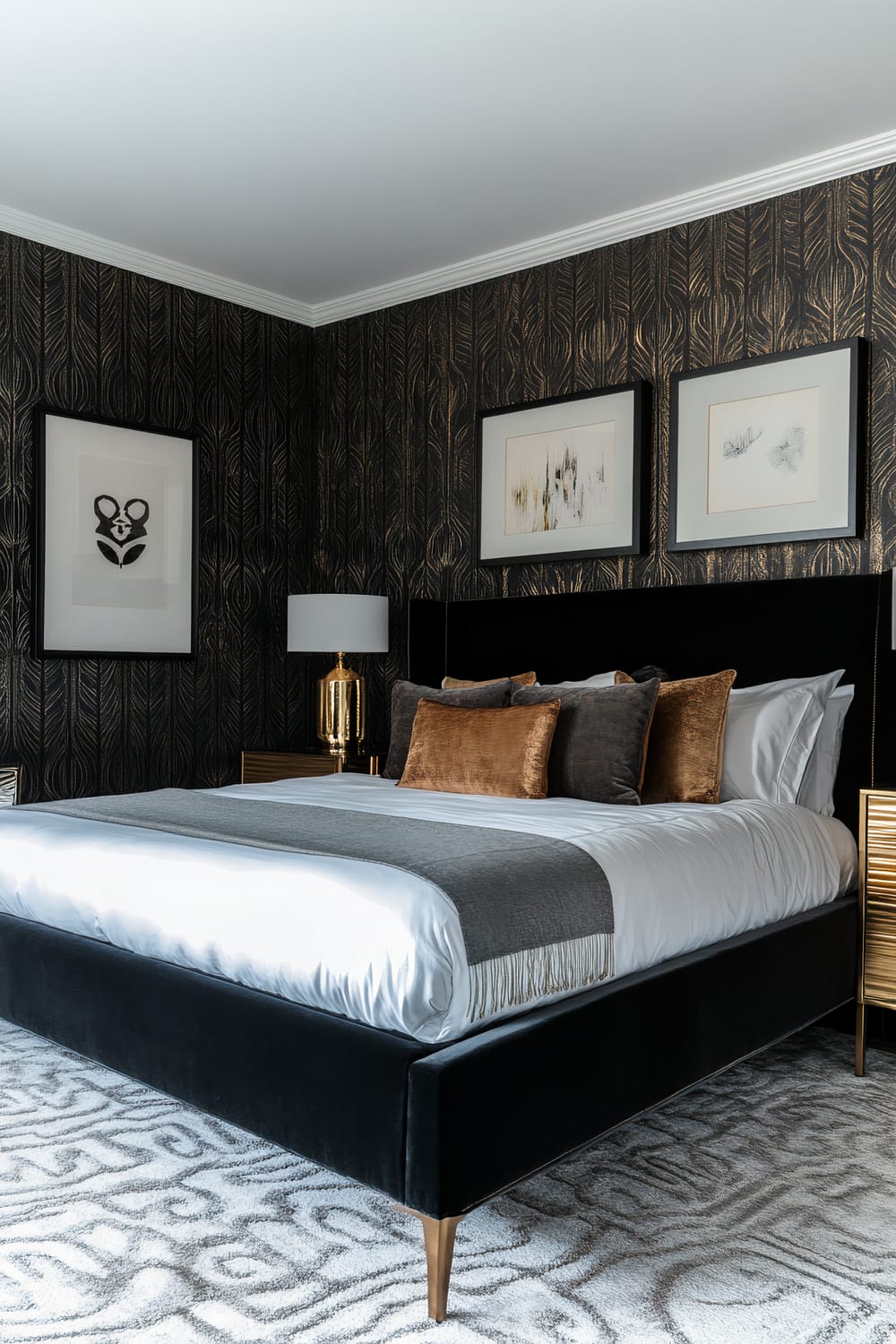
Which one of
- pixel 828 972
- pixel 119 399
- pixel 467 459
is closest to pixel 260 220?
pixel 119 399

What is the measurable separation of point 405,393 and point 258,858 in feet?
10.4

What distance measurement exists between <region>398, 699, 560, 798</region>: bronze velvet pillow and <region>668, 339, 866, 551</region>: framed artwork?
1.03m

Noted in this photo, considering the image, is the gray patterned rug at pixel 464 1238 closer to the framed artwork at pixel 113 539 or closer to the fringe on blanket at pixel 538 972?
the fringe on blanket at pixel 538 972

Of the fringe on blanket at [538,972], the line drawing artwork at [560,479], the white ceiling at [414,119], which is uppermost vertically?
the white ceiling at [414,119]

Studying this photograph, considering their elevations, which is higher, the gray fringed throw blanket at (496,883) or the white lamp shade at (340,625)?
the white lamp shade at (340,625)

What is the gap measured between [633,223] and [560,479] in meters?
0.97

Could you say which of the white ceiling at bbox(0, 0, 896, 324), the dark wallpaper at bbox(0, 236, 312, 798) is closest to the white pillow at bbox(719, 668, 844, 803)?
the white ceiling at bbox(0, 0, 896, 324)

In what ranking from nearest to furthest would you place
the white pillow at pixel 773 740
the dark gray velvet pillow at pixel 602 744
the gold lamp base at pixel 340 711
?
the dark gray velvet pillow at pixel 602 744
the white pillow at pixel 773 740
the gold lamp base at pixel 340 711

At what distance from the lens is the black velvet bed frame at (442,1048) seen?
172 cm

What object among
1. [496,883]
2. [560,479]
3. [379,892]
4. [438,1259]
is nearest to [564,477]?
[560,479]

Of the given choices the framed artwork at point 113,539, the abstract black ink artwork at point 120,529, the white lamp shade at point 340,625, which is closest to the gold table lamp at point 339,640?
the white lamp shade at point 340,625

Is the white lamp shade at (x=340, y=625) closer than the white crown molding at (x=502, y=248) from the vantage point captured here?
No

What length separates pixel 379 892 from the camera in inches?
73.5

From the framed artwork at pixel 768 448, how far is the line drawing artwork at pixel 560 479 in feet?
0.95
